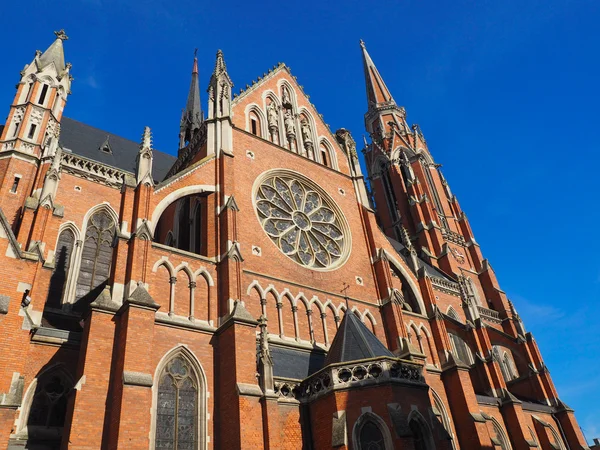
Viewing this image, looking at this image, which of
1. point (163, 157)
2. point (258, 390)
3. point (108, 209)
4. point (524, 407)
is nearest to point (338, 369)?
point (258, 390)

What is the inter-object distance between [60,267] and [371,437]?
12448mm

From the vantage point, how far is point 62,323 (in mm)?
15891

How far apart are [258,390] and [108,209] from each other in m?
11.0

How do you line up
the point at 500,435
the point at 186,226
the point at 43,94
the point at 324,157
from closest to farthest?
the point at 186,226, the point at 500,435, the point at 43,94, the point at 324,157

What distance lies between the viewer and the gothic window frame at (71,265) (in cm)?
1714

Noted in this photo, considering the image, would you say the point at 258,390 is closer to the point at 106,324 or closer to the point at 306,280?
the point at 106,324

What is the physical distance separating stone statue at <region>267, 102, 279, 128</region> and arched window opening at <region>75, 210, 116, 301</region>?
8451 millimetres

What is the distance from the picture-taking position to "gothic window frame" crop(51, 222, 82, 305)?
17.1 meters

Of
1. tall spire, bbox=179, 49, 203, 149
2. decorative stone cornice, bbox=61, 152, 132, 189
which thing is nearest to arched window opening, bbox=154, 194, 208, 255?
decorative stone cornice, bbox=61, 152, 132, 189

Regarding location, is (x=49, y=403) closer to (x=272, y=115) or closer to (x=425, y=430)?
(x=425, y=430)

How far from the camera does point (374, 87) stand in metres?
49.9

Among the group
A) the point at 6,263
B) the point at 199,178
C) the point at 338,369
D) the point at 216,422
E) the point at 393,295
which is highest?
the point at 199,178

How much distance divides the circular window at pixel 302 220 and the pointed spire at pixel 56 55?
12.1 m

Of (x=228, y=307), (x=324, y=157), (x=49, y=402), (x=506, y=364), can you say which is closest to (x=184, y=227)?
(x=228, y=307)
